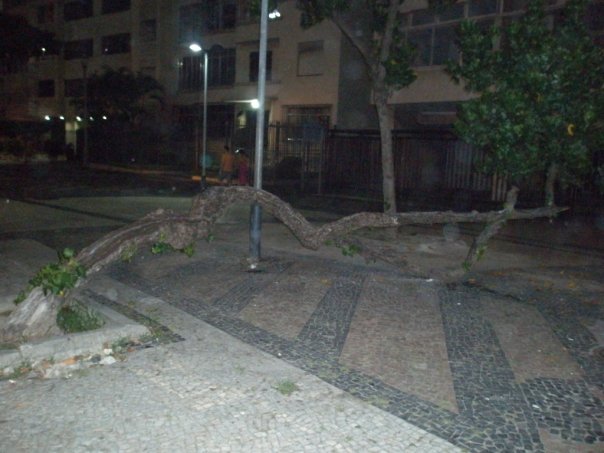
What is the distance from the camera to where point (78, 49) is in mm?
49031

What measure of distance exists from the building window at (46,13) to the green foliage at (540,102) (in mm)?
51276

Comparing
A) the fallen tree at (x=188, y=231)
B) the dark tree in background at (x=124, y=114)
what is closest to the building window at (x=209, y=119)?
the dark tree in background at (x=124, y=114)

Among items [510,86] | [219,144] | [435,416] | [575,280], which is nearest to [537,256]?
[575,280]

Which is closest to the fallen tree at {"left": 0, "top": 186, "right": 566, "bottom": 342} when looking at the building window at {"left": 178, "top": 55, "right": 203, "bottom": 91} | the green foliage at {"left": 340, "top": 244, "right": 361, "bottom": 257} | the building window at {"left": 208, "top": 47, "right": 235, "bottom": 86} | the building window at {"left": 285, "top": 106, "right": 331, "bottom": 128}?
the green foliage at {"left": 340, "top": 244, "right": 361, "bottom": 257}

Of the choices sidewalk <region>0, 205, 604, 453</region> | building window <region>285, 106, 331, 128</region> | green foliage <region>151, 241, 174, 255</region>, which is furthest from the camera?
building window <region>285, 106, 331, 128</region>

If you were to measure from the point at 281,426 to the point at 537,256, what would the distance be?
8623 mm

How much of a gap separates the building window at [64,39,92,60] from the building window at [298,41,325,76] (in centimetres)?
2474

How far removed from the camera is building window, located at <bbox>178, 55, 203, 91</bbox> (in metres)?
37.8

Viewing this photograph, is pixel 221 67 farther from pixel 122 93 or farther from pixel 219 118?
pixel 122 93

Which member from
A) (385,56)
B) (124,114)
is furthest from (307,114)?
(385,56)

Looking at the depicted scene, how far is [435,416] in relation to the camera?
450 centimetres

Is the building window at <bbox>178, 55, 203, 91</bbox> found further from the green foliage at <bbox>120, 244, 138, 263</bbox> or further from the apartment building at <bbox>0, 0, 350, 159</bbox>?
the green foliage at <bbox>120, 244, 138, 263</bbox>

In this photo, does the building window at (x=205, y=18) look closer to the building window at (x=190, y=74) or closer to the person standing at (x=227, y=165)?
the building window at (x=190, y=74)

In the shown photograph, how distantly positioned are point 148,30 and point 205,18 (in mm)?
7129
